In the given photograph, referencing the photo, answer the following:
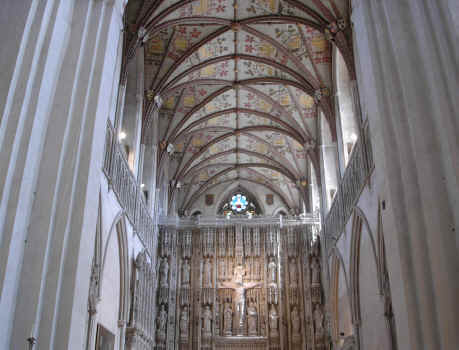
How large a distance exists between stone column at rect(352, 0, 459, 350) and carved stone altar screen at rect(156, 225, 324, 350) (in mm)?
16246

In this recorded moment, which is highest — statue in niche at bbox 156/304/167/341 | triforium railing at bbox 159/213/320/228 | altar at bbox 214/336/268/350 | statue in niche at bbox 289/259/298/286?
triforium railing at bbox 159/213/320/228

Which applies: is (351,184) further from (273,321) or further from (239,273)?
(239,273)

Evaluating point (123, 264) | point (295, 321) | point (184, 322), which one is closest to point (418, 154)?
point (123, 264)

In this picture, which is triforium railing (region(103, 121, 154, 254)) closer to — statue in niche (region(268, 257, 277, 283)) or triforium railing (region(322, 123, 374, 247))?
statue in niche (region(268, 257, 277, 283))

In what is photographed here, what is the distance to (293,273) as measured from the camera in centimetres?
2230

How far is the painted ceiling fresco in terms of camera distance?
15.6m

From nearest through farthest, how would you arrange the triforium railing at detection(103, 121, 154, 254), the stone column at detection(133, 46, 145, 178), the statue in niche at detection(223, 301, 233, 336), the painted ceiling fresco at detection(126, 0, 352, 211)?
1. the triforium railing at detection(103, 121, 154, 254)
2. the painted ceiling fresco at detection(126, 0, 352, 211)
3. the stone column at detection(133, 46, 145, 178)
4. the statue in niche at detection(223, 301, 233, 336)

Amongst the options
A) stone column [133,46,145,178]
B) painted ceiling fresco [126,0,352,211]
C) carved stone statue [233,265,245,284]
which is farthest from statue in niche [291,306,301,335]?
stone column [133,46,145,178]

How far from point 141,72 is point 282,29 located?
17.3 ft

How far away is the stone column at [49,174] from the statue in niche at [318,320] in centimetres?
1607

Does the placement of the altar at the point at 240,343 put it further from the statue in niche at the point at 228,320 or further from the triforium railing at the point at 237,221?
the triforium railing at the point at 237,221

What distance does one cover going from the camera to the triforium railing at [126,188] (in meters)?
12.7

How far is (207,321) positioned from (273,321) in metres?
2.93

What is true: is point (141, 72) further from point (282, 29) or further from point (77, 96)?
point (77, 96)
